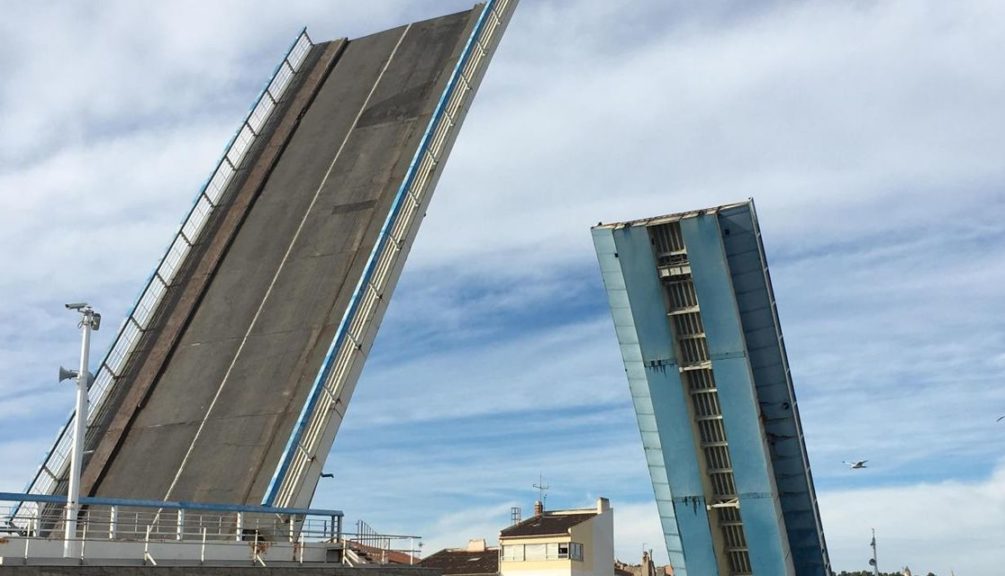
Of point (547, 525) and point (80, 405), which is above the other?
point (547, 525)

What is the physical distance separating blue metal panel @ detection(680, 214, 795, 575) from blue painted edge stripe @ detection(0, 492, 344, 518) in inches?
238

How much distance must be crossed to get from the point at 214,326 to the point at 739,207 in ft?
28.0

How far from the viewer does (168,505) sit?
497 inches

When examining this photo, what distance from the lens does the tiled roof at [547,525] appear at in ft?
113

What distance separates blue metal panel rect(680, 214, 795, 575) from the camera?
15727mm

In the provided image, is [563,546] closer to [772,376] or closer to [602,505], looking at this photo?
[602,505]

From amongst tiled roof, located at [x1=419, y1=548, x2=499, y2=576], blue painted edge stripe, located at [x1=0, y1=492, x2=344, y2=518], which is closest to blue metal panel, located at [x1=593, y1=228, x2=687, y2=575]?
blue painted edge stripe, located at [x1=0, y1=492, x2=344, y2=518]

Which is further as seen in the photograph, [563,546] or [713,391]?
[563,546]

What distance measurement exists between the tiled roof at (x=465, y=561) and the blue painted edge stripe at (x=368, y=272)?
19834mm

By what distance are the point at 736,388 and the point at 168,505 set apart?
8.29m

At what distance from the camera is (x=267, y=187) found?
64.9 feet

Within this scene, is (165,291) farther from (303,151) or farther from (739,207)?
(739,207)

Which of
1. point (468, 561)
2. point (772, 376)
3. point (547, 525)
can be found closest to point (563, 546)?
point (547, 525)

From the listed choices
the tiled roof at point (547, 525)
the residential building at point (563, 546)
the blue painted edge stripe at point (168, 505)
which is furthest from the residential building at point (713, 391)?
the tiled roof at point (547, 525)
